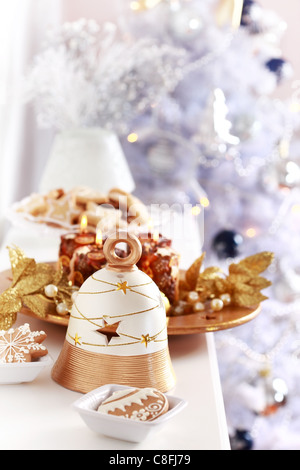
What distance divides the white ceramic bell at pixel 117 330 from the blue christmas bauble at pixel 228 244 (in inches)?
54.2

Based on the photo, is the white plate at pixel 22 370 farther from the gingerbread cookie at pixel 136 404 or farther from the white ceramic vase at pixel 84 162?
the white ceramic vase at pixel 84 162

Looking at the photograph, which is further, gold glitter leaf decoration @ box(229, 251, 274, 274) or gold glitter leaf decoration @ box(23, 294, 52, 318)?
gold glitter leaf decoration @ box(229, 251, 274, 274)

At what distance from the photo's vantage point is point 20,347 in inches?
28.8

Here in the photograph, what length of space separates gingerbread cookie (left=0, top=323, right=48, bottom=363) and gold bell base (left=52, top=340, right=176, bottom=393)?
0.03 meters

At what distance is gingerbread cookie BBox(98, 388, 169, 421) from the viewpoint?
62 centimetres

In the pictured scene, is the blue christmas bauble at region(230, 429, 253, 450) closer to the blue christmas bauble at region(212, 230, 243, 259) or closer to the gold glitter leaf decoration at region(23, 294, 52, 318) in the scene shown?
the blue christmas bauble at region(212, 230, 243, 259)

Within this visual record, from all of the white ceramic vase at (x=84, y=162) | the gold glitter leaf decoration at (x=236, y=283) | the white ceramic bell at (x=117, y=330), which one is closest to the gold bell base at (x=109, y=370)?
the white ceramic bell at (x=117, y=330)

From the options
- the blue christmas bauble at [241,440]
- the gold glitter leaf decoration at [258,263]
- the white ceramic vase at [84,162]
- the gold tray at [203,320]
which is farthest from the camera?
the blue christmas bauble at [241,440]

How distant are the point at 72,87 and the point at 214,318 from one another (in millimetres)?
1058

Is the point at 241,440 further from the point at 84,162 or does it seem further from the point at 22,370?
the point at 22,370

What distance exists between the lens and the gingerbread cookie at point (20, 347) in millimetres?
723

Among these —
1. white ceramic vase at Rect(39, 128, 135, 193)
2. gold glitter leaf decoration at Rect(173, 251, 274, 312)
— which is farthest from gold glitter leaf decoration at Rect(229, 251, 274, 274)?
white ceramic vase at Rect(39, 128, 135, 193)

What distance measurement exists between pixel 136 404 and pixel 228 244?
1.49m

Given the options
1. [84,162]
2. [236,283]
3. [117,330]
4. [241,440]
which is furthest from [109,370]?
[241,440]
